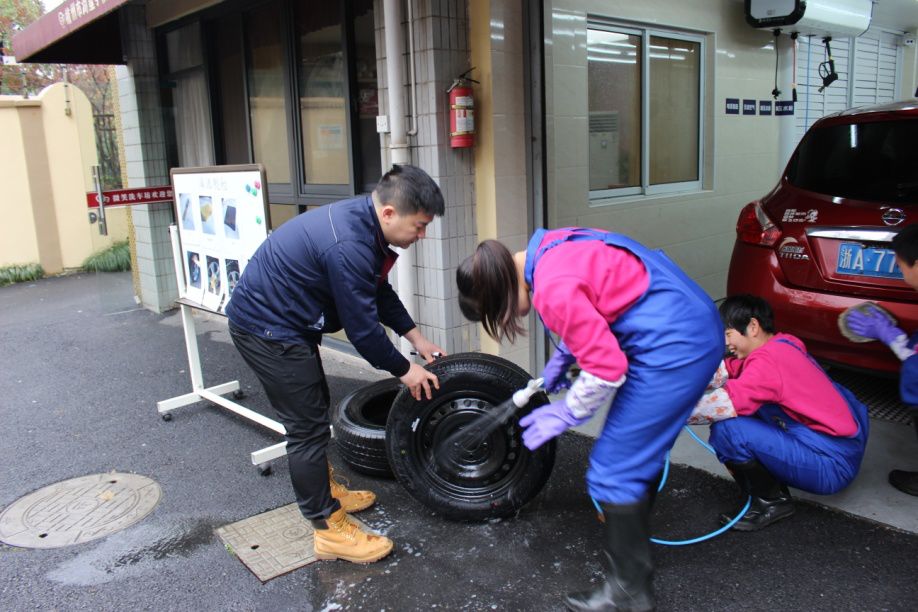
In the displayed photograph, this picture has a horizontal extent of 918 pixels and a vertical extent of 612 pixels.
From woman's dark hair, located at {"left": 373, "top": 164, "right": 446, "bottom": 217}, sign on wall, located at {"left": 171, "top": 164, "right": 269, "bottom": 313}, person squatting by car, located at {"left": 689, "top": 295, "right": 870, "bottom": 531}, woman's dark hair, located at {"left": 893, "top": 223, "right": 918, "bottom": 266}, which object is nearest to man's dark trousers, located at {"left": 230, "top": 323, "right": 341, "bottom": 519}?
woman's dark hair, located at {"left": 373, "top": 164, "right": 446, "bottom": 217}

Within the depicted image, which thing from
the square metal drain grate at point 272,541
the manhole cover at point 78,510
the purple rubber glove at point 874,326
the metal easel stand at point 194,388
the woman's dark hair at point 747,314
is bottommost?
the manhole cover at point 78,510

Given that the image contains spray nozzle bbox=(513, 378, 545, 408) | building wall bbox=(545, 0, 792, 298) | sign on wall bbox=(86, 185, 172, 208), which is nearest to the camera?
spray nozzle bbox=(513, 378, 545, 408)

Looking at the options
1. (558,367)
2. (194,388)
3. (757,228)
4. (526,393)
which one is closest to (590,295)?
(558,367)

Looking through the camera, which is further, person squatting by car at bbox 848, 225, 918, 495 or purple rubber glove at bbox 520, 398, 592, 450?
person squatting by car at bbox 848, 225, 918, 495

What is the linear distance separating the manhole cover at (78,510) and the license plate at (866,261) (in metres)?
4.11

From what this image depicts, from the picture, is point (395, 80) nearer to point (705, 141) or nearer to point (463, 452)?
point (463, 452)

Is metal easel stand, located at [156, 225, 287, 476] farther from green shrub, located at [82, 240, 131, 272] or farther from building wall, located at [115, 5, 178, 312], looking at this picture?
green shrub, located at [82, 240, 131, 272]

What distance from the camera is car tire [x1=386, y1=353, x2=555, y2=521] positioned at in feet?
11.3

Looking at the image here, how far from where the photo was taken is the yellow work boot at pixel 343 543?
3242mm

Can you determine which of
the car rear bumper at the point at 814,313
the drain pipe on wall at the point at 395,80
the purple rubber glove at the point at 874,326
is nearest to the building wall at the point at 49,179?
the drain pipe on wall at the point at 395,80

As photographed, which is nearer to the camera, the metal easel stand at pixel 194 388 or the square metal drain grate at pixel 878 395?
the square metal drain grate at pixel 878 395

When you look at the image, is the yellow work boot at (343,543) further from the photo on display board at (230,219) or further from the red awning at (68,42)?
the red awning at (68,42)

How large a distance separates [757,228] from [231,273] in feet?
11.2

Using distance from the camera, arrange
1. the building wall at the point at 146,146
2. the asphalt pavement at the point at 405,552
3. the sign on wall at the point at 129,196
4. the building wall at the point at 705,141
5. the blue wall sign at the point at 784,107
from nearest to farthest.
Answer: the asphalt pavement at the point at 405,552, the building wall at the point at 705,141, the sign on wall at the point at 129,196, the blue wall sign at the point at 784,107, the building wall at the point at 146,146
